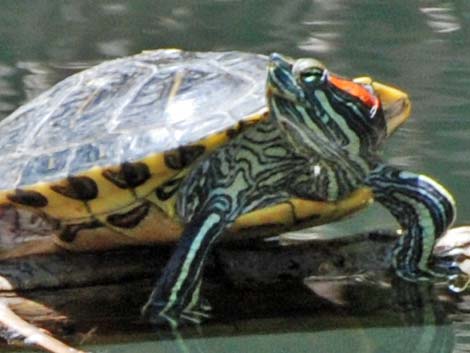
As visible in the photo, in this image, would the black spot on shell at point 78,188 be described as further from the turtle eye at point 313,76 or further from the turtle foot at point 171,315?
the turtle eye at point 313,76

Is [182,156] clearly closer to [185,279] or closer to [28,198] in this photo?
[185,279]

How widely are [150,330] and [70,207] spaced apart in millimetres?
402

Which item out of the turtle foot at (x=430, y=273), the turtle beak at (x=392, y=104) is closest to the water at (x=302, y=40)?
the turtle beak at (x=392, y=104)

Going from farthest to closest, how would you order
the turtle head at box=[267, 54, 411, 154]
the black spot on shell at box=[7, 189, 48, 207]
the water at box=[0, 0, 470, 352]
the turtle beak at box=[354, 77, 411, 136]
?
1. the water at box=[0, 0, 470, 352]
2. the turtle beak at box=[354, 77, 411, 136]
3. the black spot on shell at box=[7, 189, 48, 207]
4. the turtle head at box=[267, 54, 411, 154]

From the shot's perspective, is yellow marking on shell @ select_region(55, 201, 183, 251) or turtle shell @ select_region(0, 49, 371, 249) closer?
turtle shell @ select_region(0, 49, 371, 249)

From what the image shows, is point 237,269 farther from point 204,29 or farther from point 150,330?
point 204,29

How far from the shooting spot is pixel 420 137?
192 inches

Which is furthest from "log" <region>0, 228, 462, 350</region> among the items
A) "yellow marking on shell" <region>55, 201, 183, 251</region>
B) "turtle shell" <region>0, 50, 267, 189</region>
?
"turtle shell" <region>0, 50, 267, 189</region>

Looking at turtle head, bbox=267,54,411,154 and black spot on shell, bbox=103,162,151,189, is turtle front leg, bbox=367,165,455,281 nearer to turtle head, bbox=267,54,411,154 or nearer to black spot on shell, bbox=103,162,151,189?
turtle head, bbox=267,54,411,154

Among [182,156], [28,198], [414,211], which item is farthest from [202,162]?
[414,211]

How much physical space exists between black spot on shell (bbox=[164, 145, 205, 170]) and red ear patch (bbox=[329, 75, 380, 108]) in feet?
1.20

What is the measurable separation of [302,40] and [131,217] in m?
3.31

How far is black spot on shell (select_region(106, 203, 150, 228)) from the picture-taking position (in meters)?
3.56

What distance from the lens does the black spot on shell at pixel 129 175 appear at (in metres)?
3.43
